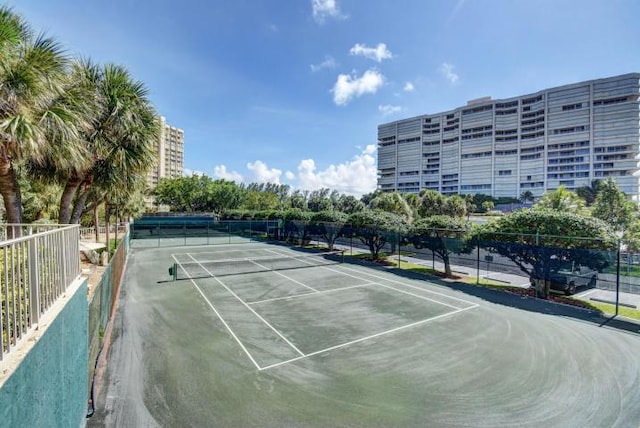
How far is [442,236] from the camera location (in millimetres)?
19578

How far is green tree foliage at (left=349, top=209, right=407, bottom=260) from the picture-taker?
78.4ft

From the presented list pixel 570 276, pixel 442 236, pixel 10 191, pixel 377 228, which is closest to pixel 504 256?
pixel 570 276

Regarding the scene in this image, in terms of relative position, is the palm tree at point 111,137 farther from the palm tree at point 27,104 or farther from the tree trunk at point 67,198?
the palm tree at point 27,104

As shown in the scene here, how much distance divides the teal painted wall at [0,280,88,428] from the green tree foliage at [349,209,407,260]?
66.8 feet

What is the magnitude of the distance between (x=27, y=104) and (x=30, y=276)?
7.29 m

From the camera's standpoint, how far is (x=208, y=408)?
20.5 ft

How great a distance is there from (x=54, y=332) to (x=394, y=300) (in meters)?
12.6

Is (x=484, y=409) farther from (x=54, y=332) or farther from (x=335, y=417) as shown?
(x=54, y=332)

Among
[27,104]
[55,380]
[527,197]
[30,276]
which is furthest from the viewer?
[527,197]

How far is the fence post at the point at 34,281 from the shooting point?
340cm

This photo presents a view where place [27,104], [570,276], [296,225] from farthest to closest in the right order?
[296,225], [570,276], [27,104]

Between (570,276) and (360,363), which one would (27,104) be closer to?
(360,363)

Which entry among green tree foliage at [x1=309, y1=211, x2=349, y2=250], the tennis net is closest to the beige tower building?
green tree foliage at [x1=309, y1=211, x2=349, y2=250]

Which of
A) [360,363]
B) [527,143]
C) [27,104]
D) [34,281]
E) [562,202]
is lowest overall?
[360,363]
